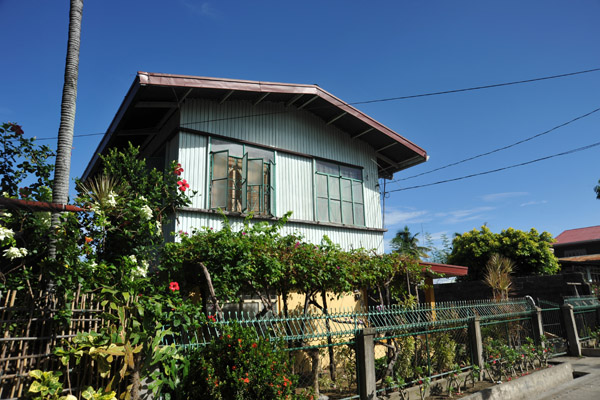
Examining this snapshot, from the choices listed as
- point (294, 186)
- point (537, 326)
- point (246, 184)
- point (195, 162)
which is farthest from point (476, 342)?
point (195, 162)

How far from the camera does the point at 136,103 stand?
8484 mm

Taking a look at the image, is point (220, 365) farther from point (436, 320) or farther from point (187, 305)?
point (436, 320)

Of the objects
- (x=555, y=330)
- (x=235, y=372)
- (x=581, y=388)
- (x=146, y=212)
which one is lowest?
(x=581, y=388)

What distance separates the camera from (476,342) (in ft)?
25.4

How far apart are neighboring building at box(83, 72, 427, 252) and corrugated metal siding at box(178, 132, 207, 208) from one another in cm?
2

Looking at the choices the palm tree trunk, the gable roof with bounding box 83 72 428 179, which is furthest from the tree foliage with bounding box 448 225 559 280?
the palm tree trunk

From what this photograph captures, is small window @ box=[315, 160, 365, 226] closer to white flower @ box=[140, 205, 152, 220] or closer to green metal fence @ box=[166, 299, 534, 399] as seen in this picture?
green metal fence @ box=[166, 299, 534, 399]

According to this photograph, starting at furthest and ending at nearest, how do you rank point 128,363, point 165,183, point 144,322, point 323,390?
point 323,390, point 165,183, point 144,322, point 128,363

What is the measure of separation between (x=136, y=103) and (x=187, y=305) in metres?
5.50

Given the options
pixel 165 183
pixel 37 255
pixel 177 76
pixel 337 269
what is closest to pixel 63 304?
pixel 37 255

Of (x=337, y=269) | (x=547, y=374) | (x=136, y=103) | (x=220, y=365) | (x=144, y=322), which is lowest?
(x=547, y=374)

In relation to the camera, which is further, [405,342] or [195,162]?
[195,162]

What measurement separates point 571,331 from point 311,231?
26.2ft

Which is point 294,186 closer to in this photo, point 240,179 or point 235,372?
point 240,179
